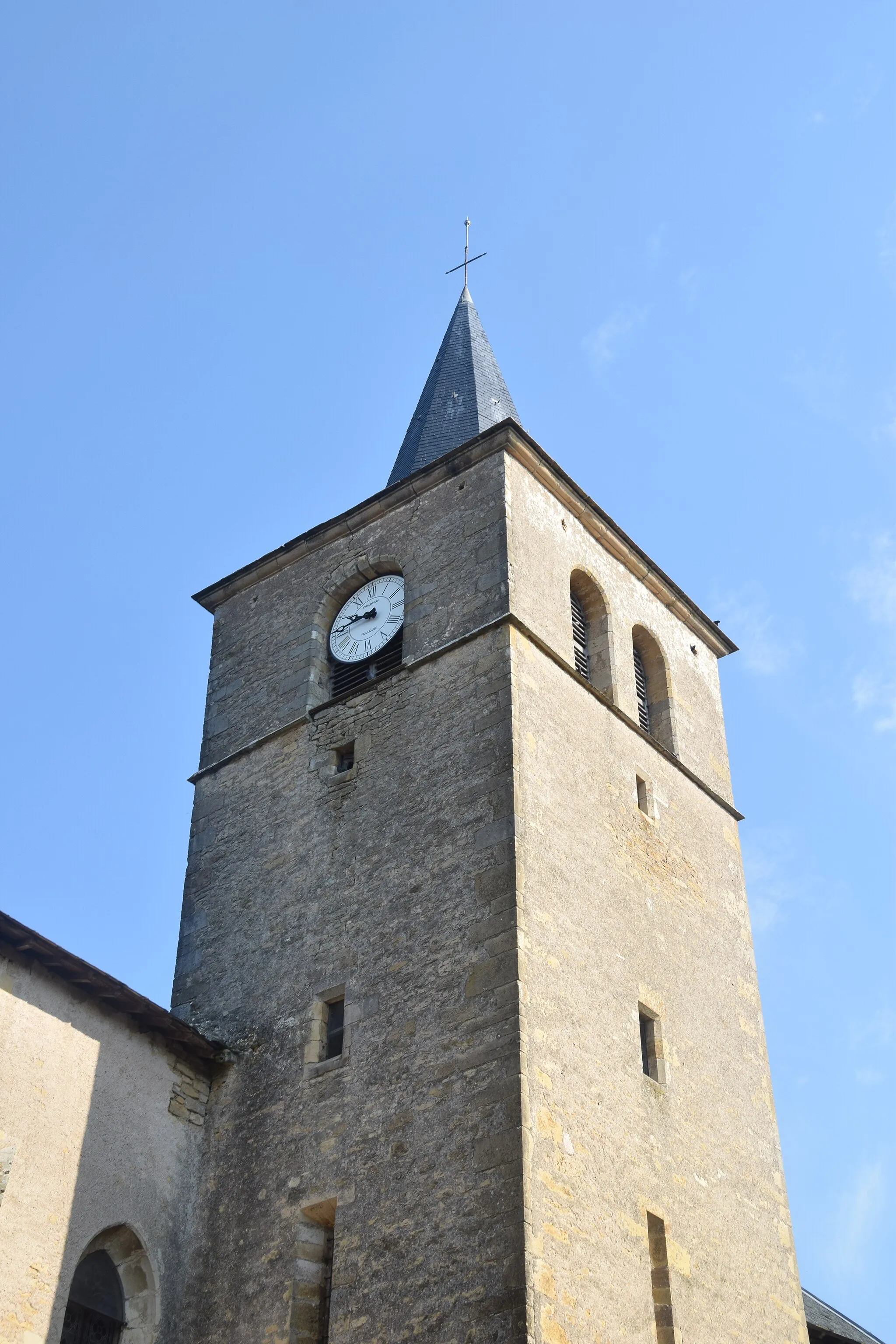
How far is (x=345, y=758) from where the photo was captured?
13953 mm

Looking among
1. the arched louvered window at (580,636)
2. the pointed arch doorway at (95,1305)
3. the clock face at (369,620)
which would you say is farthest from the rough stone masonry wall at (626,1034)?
the pointed arch doorway at (95,1305)

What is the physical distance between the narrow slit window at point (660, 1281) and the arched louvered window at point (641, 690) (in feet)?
16.8

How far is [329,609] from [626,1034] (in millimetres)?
5485

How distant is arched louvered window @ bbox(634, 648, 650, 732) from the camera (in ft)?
50.8

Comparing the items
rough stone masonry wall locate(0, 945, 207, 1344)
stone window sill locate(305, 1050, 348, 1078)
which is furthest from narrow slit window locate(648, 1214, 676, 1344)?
rough stone masonry wall locate(0, 945, 207, 1344)

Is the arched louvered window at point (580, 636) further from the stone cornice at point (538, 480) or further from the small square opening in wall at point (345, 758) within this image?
the small square opening in wall at point (345, 758)

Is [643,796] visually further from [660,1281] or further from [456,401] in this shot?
[456,401]

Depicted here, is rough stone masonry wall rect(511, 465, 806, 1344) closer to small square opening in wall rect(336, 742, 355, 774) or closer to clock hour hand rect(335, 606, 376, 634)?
clock hour hand rect(335, 606, 376, 634)

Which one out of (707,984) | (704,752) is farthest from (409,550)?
(707,984)

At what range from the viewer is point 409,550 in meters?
15.1

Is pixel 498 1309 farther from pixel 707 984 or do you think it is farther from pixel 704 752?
pixel 704 752

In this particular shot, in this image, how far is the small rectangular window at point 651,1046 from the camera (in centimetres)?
1244

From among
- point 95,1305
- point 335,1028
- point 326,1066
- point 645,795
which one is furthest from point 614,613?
point 95,1305

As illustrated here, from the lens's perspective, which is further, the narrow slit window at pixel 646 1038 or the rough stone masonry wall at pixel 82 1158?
the narrow slit window at pixel 646 1038
